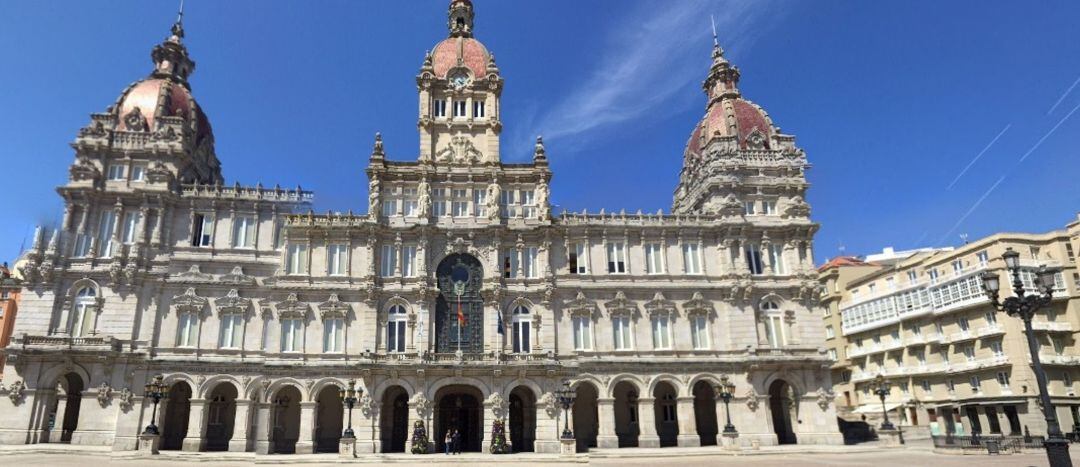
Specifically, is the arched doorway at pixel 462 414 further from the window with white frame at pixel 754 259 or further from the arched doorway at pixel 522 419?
the window with white frame at pixel 754 259

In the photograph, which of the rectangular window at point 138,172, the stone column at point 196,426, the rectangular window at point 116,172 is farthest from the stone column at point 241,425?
the rectangular window at point 116,172

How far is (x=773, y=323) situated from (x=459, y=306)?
23.0 m

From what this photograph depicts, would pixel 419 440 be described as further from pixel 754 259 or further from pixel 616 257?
pixel 754 259

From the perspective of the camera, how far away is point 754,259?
163 feet

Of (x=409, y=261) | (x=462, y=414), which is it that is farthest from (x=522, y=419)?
(x=409, y=261)

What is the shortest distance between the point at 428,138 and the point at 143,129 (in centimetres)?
2195

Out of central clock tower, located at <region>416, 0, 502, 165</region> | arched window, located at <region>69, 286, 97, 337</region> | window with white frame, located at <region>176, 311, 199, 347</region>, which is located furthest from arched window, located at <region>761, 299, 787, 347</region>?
arched window, located at <region>69, 286, 97, 337</region>

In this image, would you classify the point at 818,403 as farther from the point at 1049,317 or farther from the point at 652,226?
the point at 1049,317

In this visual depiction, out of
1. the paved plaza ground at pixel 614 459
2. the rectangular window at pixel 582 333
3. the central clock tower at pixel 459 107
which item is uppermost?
the central clock tower at pixel 459 107

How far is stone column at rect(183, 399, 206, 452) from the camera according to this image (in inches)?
1667

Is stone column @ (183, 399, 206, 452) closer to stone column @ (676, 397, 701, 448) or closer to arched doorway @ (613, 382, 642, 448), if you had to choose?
arched doorway @ (613, 382, 642, 448)

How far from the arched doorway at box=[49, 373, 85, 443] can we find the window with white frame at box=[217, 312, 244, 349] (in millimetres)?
9445

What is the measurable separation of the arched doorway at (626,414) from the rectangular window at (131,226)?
36.5 meters

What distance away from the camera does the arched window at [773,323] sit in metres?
47.6
